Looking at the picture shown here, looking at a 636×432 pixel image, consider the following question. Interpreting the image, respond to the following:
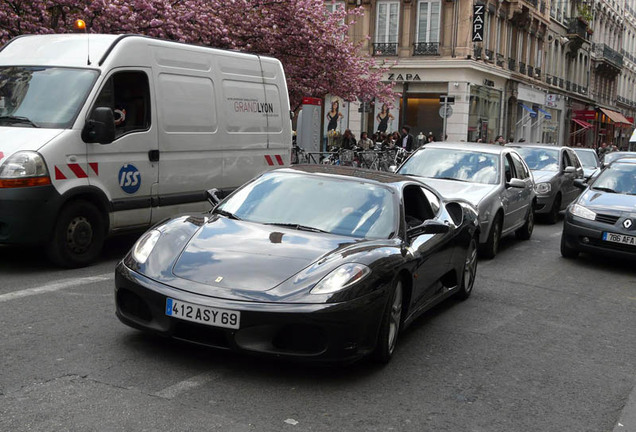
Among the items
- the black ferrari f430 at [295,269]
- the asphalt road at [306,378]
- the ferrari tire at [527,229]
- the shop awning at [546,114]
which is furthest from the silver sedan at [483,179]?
the shop awning at [546,114]

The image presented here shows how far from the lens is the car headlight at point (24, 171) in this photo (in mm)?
7582

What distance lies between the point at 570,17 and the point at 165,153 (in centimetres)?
5414

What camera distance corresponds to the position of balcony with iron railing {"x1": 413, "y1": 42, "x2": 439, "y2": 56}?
1458 inches

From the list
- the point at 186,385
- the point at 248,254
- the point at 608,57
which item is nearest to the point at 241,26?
the point at 248,254

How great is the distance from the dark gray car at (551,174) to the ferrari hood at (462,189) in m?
5.39

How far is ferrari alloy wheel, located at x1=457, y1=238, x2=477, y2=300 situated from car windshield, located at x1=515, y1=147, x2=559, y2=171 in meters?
9.35

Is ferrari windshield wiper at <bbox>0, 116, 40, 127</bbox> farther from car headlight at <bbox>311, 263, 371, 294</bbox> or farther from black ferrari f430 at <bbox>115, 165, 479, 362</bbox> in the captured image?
car headlight at <bbox>311, 263, 371, 294</bbox>

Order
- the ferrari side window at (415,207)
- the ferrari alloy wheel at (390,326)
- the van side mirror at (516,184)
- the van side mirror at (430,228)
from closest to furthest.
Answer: the ferrari alloy wheel at (390,326) → the van side mirror at (430,228) → the ferrari side window at (415,207) → the van side mirror at (516,184)

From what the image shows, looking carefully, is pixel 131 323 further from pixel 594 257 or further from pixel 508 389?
pixel 594 257

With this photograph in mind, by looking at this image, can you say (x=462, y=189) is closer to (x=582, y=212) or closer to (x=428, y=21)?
(x=582, y=212)

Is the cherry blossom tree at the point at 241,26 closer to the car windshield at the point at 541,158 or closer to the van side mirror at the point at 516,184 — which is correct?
the car windshield at the point at 541,158

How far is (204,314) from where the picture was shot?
15.2 feet

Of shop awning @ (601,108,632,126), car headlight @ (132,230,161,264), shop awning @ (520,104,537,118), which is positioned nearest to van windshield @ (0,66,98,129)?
car headlight @ (132,230,161,264)

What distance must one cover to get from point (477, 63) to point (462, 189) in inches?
1090
